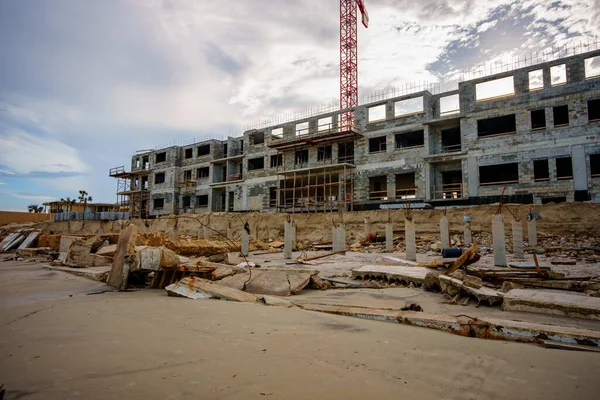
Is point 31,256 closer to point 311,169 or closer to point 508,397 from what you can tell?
point 508,397

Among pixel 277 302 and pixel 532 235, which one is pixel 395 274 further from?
pixel 532 235

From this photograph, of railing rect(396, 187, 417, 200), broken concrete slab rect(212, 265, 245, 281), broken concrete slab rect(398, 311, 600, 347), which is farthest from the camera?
railing rect(396, 187, 417, 200)

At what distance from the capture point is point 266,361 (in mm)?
2729

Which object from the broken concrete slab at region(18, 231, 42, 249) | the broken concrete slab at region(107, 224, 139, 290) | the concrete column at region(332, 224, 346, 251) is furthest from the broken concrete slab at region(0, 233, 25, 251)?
the concrete column at region(332, 224, 346, 251)

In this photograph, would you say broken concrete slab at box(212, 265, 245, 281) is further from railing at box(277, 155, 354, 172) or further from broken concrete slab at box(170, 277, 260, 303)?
railing at box(277, 155, 354, 172)

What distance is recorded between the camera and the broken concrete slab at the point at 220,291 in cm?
550

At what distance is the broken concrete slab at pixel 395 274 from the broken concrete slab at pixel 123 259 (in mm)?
4872

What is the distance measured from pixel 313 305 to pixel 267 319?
1040mm

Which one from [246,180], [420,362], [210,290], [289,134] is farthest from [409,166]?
[420,362]

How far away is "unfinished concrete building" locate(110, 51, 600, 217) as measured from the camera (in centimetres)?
2153

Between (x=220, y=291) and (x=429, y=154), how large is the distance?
2400 cm

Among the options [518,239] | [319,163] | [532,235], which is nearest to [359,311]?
[518,239]

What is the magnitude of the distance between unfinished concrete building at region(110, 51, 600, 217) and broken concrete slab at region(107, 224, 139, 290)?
37.7 ft

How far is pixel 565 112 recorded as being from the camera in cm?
2231
